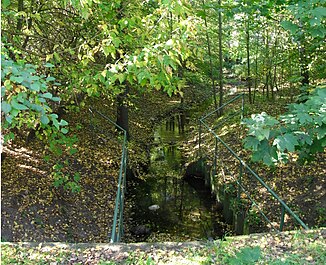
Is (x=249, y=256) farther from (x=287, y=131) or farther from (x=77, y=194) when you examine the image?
(x=77, y=194)

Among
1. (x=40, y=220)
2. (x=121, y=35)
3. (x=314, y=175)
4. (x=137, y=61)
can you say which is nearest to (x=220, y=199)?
(x=314, y=175)

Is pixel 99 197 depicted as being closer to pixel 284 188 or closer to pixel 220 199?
pixel 220 199

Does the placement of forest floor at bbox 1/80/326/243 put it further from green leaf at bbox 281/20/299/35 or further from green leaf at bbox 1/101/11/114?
green leaf at bbox 1/101/11/114

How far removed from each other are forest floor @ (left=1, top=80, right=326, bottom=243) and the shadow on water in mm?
972

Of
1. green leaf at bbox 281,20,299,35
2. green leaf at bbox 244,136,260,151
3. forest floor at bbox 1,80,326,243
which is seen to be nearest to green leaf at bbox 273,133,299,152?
green leaf at bbox 244,136,260,151

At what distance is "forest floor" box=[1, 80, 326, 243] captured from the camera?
5.49 meters

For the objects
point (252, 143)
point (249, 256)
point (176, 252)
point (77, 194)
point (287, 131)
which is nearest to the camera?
point (249, 256)

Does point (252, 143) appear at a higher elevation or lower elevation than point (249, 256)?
higher

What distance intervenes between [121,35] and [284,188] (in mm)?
4240

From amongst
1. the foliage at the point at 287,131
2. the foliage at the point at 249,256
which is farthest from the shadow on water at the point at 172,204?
the foliage at the point at 249,256

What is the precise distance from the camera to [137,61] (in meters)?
3.55

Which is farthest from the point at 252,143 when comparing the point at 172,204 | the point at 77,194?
the point at 172,204

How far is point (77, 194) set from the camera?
266 inches

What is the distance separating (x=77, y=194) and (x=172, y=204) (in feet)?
8.30
